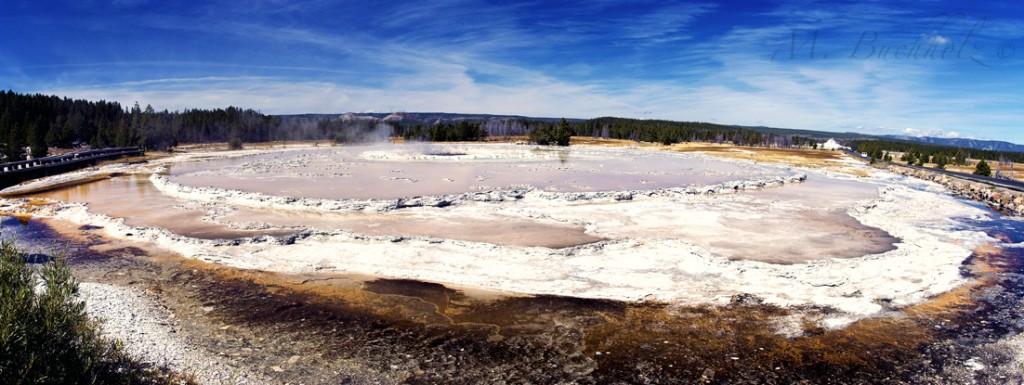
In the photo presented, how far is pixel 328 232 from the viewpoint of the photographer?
14.9 meters

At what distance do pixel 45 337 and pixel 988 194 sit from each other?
37599mm

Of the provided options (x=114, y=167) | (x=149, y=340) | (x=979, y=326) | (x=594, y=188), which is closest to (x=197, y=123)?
(x=114, y=167)

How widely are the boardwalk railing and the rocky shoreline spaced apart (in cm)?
4942

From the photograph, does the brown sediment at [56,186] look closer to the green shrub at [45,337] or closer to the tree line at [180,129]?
the tree line at [180,129]

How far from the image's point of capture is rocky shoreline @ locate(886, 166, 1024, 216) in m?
24.3

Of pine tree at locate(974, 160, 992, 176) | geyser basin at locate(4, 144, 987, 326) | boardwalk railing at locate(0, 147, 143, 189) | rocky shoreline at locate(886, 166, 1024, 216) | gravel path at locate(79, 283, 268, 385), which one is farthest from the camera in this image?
pine tree at locate(974, 160, 992, 176)

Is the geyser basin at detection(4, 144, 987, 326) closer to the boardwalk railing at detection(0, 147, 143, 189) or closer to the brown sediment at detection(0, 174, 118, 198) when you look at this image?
the brown sediment at detection(0, 174, 118, 198)

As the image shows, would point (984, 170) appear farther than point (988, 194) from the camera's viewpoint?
Yes

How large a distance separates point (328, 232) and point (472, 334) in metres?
7.89

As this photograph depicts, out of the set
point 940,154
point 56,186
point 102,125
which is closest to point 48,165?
point 56,186

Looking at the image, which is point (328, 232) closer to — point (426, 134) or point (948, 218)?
point (948, 218)

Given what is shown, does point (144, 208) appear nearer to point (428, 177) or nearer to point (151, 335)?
point (151, 335)

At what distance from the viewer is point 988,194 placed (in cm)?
2833

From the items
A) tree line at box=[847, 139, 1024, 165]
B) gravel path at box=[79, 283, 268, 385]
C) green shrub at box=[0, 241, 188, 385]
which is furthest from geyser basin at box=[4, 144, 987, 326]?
tree line at box=[847, 139, 1024, 165]
